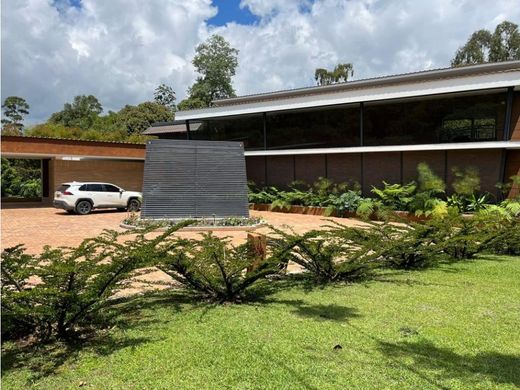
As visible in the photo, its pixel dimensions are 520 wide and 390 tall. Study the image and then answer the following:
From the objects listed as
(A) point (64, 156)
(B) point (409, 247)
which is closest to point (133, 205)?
(A) point (64, 156)

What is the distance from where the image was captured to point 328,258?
24.4 feet

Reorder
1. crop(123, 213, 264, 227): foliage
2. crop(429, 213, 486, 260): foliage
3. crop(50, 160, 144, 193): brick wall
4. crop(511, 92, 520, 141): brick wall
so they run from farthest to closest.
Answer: crop(50, 160, 144, 193): brick wall → crop(511, 92, 520, 141): brick wall → crop(123, 213, 264, 227): foliage → crop(429, 213, 486, 260): foliage

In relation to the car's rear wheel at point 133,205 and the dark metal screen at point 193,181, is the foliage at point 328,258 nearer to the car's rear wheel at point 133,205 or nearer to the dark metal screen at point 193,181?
the dark metal screen at point 193,181

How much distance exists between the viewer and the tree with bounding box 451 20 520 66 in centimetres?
4528

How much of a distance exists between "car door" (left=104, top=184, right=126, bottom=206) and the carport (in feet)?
11.6

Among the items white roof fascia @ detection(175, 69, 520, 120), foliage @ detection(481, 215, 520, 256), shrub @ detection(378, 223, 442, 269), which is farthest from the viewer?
white roof fascia @ detection(175, 69, 520, 120)

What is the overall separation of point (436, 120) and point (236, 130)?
38.9ft

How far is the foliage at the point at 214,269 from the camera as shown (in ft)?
20.0

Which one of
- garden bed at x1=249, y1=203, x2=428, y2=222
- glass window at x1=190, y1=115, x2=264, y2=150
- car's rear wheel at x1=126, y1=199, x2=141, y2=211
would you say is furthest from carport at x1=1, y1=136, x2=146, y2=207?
garden bed at x1=249, y1=203, x2=428, y2=222

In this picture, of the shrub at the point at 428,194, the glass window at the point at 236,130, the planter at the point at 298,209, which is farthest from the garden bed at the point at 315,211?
the glass window at the point at 236,130

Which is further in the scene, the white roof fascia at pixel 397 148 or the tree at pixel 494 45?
the tree at pixel 494 45

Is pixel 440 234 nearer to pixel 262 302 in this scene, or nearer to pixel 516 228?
pixel 516 228

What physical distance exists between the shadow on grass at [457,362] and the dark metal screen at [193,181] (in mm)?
12644

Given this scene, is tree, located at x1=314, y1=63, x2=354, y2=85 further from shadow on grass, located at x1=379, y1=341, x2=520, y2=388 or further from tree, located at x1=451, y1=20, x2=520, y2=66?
shadow on grass, located at x1=379, y1=341, x2=520, y2=388
